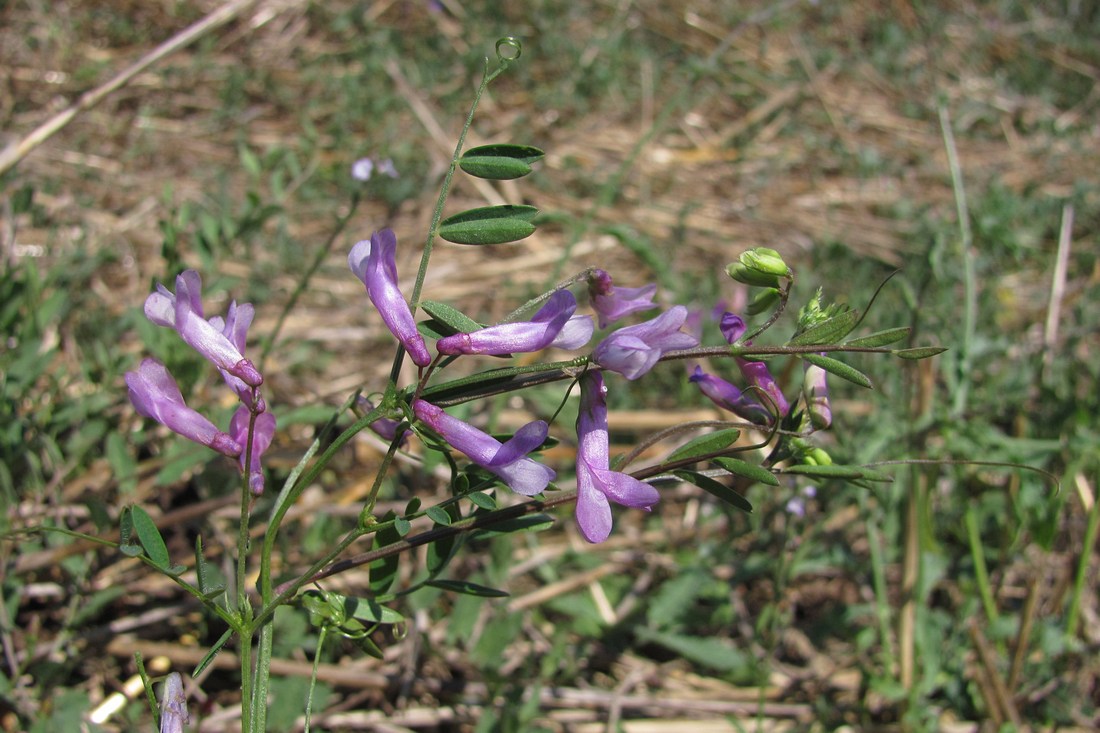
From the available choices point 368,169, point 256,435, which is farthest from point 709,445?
point 368,169

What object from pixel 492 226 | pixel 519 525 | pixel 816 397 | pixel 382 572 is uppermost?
pixel 492 226

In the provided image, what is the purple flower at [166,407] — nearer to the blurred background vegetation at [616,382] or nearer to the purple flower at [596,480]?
the purple flower at [596,480]

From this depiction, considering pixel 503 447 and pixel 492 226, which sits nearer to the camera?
pixel 503 447

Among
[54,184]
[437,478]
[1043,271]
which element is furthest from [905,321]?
[54,184]

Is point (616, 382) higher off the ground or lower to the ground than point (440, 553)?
lower

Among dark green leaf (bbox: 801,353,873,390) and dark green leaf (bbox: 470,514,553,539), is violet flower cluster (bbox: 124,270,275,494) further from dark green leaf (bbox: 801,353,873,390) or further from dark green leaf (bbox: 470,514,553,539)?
dark green leaf (bbox: 801,353,873,390)

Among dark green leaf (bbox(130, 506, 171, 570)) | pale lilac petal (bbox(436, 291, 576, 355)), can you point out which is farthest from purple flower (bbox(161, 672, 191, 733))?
pale lilac petal (bbox(436, 291, 576, 355))

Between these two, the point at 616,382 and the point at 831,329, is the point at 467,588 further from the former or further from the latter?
the point at 616,382
